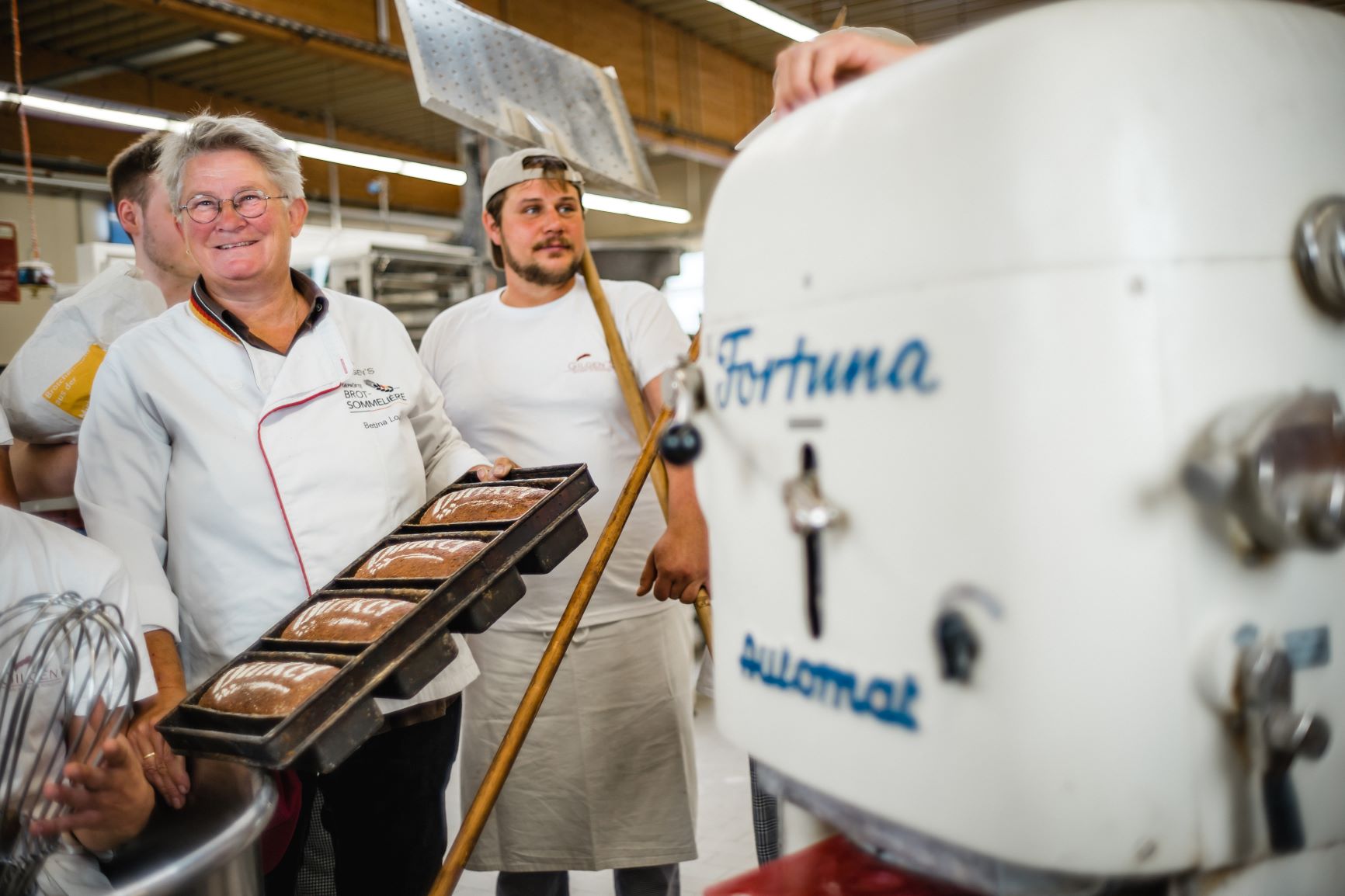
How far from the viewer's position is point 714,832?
2.72 meters

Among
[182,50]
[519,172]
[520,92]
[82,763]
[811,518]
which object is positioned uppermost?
[182,50]

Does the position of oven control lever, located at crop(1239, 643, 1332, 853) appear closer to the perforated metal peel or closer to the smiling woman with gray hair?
the smiling woman with gray hair

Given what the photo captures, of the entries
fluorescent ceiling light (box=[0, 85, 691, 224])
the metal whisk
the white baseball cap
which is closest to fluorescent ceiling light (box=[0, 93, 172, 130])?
fluorescent ceiling light (box=[0, 85, 691, 224])

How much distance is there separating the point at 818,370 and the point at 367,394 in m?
0.96

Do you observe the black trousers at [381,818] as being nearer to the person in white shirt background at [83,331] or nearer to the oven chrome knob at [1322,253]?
the person in white shirt background at [83,331]

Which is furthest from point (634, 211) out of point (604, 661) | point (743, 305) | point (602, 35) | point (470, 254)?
point (743, 305)

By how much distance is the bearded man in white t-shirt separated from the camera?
1939 mm

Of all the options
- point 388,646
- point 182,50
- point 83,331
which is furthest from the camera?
point 182,50

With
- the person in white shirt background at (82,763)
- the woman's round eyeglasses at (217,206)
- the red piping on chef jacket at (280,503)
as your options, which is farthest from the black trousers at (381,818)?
the woman's round eyeglasses at (217,206)

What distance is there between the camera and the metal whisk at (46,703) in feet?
3.23

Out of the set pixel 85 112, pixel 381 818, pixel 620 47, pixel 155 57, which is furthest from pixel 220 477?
pixel 155 57

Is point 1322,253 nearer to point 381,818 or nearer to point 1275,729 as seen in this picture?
point 1275,729

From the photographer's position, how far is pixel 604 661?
6.39 feet

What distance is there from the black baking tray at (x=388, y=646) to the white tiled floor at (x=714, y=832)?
128 cm
